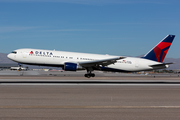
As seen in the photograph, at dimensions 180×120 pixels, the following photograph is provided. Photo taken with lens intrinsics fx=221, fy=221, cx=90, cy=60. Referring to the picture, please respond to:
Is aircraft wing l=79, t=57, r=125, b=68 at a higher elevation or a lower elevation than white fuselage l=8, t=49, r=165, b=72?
lower

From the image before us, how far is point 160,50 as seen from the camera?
4334 cm

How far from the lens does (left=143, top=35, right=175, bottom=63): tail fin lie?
142 ft

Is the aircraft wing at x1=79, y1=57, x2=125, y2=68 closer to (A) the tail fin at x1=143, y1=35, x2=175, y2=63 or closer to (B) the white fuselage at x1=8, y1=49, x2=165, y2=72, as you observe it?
(B) the white fuselage at x1=8, y1=49, x2=165, y2=72

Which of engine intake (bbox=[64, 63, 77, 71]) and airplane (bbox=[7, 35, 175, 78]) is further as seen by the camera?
airplane (bbox=[7, 35, 175, 78])

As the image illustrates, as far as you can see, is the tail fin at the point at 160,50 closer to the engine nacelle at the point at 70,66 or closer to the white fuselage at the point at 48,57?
the white fuselage at the point at 48,57

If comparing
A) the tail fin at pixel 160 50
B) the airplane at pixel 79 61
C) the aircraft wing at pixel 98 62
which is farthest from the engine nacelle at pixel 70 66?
the tail fin at pixel 160 50

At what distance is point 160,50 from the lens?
4334 cm

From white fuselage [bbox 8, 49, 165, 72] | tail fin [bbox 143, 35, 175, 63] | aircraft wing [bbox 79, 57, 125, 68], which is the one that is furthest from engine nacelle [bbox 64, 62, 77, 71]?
tail fin [bbox 143, 35, 175, 63]

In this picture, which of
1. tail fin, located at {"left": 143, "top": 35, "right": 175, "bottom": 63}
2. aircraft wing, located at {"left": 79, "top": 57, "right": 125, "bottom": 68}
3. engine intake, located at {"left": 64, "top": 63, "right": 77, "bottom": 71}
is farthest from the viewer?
tail fin, located at {"left": 143, "top": 35, "right": 175, "bottom": 63}

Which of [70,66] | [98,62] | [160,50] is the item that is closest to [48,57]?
[70,66]

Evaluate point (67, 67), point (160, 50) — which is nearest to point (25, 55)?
point (67, 67)
